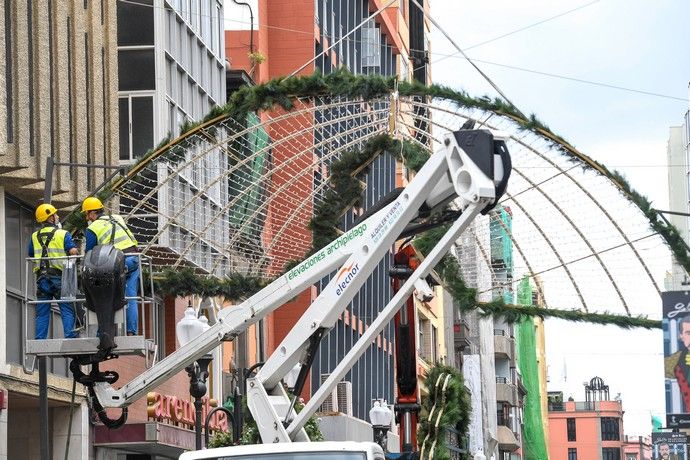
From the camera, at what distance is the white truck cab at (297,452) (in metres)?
16.9

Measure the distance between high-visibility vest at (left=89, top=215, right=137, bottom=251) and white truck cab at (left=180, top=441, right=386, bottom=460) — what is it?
13.4ft

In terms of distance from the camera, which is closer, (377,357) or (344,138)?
(344,138)

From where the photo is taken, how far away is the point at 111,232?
20609 mm

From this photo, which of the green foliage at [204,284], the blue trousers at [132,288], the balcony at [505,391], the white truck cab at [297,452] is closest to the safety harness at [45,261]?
the blue trousers at [132,288]

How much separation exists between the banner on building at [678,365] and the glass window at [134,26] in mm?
13764

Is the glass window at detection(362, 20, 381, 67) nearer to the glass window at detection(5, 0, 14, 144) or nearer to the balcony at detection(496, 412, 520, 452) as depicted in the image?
the glass window at detection(5, 0, 14, 144)

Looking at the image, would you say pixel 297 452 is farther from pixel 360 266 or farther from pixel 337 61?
pixel 337 61

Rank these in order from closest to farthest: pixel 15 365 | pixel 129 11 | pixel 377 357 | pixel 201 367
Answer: pixel 201 367 < pixel 15 365 < pixel 129 11 < pixel 377 357

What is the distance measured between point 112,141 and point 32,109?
180 inches

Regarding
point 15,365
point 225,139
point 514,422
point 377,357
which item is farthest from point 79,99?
point 514,422

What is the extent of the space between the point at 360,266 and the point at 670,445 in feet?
321

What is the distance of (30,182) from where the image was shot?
30.9m

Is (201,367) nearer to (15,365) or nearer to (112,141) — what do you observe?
(15,365)

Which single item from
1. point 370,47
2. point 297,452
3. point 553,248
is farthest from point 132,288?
point 370,47
